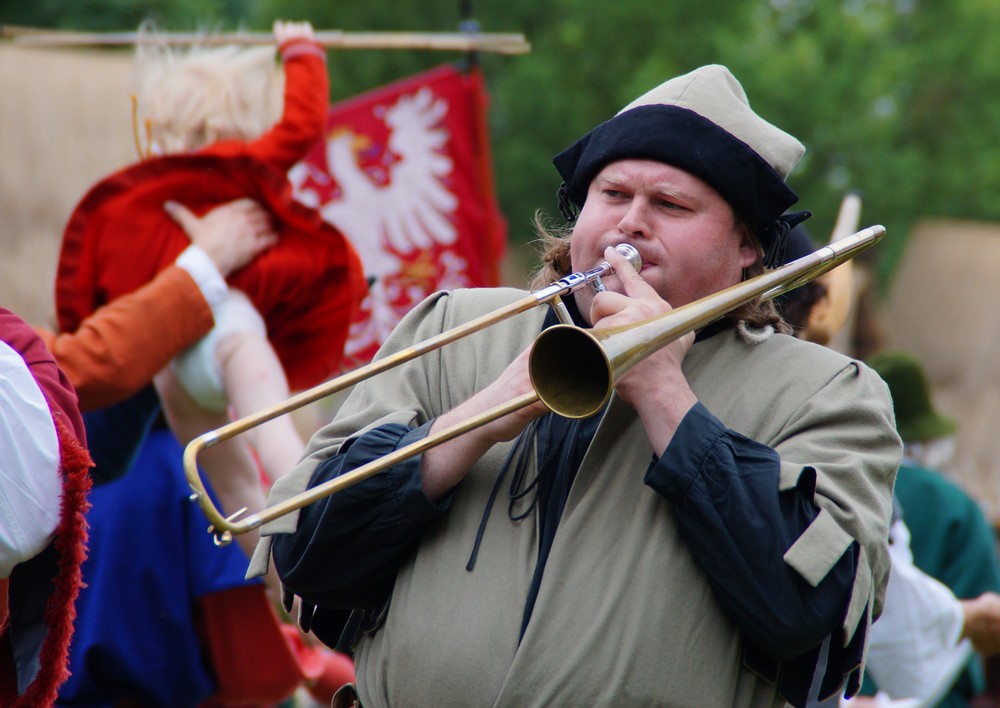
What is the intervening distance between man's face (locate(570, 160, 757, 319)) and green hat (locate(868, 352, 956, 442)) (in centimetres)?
363

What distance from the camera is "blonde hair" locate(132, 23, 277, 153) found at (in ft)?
14.0

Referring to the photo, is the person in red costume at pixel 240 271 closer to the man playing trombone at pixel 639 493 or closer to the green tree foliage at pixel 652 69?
the man playing trombone at pixel 639 493

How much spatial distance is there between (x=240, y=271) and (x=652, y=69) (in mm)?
6491

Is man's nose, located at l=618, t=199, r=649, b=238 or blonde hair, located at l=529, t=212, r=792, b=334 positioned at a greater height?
man's nose, located at l=618, t=199, r=649, b=238

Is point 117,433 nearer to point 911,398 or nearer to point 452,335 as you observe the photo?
point 452,335

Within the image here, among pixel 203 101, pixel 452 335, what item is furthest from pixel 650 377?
pixel 203 101

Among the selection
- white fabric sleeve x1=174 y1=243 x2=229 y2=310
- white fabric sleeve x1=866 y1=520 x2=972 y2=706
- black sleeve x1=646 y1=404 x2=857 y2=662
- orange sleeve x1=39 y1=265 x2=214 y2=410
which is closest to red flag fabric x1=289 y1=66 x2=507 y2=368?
white fabric sleeve x1=174 y1=243 x2=229 y2=310

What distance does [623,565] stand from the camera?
2363 millimetres

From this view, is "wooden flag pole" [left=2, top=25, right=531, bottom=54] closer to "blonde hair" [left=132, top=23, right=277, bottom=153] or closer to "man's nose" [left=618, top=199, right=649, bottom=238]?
"blonde hair" [left=132, top=23, right=277, bottom=153]

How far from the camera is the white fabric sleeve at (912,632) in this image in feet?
13.4

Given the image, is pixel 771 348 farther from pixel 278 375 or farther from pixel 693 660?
pixel 278 375

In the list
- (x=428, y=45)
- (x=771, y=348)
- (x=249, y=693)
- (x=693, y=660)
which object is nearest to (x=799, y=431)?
(x=771, y=348)

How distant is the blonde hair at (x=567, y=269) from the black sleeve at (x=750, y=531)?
1.34 ft

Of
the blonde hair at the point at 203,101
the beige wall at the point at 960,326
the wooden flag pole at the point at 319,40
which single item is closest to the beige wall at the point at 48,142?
the wooden flag pole at the point at 319,40
